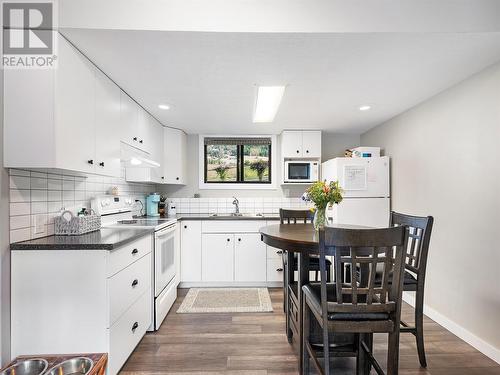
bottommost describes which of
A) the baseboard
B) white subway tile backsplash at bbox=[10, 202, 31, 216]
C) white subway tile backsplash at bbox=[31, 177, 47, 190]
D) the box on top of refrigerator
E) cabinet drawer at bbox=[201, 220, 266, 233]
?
the baseboard

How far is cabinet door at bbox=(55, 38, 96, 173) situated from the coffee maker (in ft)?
5.77

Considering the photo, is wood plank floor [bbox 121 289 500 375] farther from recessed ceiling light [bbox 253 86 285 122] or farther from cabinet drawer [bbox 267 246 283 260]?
recessed ceiling light [bbox 253 86 285 122]

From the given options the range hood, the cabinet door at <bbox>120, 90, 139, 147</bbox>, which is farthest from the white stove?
the cabinet door at <bbox>120, 90, 139, 147</bbox>

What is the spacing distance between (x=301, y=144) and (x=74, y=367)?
3398 millimetres

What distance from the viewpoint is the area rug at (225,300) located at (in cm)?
280

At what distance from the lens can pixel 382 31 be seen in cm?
158

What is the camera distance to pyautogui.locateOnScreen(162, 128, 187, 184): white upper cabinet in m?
3.75

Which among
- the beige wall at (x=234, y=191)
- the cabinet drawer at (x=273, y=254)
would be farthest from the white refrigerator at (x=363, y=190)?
the beige wall at (x=234, y=191)

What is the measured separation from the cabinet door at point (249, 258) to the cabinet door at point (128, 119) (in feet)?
5.60

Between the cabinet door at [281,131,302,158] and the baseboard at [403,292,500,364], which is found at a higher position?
the cabinet door at [281,131,302,158]

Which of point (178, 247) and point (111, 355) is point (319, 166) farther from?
point (111, 355)

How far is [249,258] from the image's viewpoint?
11.3ft

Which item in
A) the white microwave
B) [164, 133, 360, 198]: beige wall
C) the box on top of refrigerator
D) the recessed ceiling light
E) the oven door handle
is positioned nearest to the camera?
the recessed ceiling light

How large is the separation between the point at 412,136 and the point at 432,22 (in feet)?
5.13
